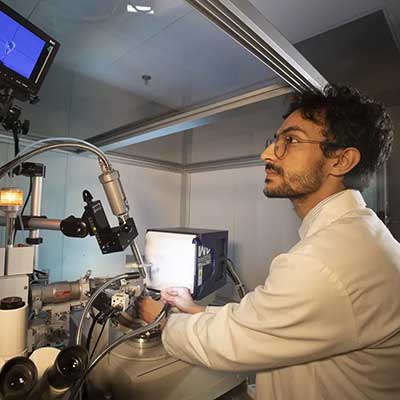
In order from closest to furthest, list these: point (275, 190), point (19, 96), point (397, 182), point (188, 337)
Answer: point (188, 337), point (19, 96), point (275, 190), point (397, 182)

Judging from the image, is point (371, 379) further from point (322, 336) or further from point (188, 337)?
point (188, 337)

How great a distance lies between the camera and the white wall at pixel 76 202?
6.22 ft

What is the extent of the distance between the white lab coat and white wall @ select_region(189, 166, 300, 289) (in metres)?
1.48

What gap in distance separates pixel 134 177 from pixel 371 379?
7.01 ft

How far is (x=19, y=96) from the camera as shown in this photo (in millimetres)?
859

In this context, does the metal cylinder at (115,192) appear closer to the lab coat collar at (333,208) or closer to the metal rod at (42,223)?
the metal rod at (42,223)

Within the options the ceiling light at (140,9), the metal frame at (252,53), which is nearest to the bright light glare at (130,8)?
the ceiling light at (140,9)

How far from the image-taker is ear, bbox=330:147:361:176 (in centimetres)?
91

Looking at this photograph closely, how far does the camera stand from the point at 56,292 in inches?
37.8

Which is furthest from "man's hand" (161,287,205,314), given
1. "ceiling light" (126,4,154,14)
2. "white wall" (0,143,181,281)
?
→ "ceiling light" (126,4,154,14)

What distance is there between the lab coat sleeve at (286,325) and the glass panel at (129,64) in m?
0.79

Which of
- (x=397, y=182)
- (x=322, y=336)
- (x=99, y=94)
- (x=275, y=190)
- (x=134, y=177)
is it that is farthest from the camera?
(x=134, y=177)

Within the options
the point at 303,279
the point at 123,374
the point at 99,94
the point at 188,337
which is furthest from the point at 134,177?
the point at 303,279

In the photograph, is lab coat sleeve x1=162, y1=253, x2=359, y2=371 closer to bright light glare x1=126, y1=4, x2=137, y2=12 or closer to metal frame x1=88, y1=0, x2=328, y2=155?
metal frame x1=88, y1=0, x2=328, y2=155
